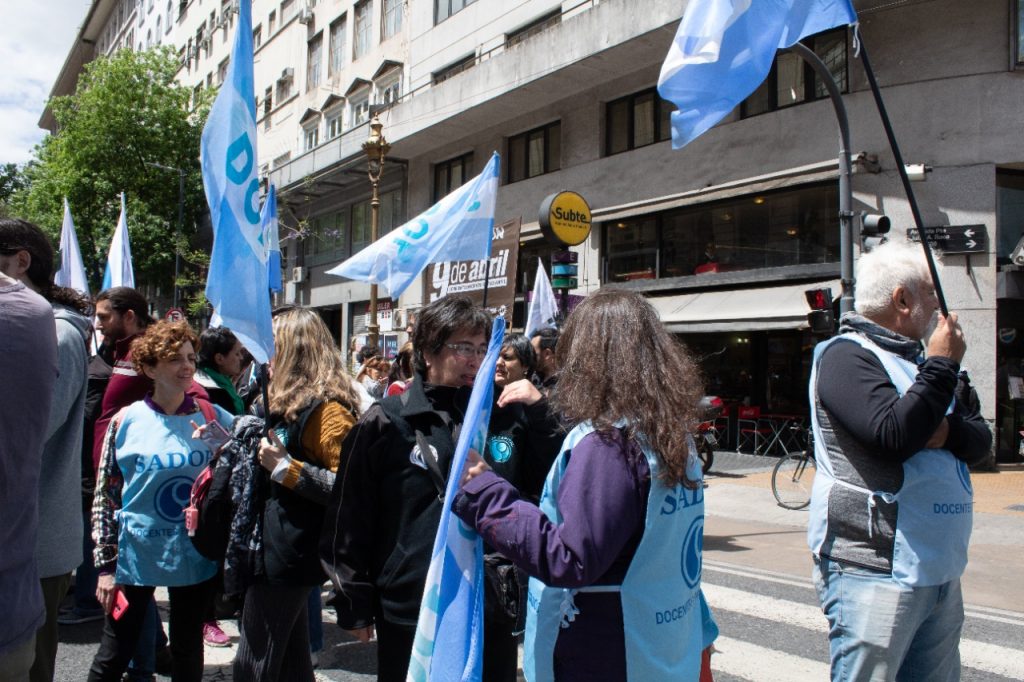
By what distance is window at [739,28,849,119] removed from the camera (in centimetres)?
1484

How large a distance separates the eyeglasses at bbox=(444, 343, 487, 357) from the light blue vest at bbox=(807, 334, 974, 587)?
1.24 metres

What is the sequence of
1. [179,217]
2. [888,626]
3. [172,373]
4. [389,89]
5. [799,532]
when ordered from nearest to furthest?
[888,626] < [172,373] < [799,532] < [389,89] < [179,217]

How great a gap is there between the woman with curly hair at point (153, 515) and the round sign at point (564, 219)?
7.02 m

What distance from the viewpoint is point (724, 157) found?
53.0 feet

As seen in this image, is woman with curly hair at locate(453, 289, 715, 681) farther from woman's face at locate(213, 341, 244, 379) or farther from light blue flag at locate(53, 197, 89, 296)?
light blue flag at locate(53, 197, 89, 296)

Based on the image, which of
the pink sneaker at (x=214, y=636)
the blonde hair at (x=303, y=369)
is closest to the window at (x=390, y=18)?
the pink sneaker at (x=214, y=636)

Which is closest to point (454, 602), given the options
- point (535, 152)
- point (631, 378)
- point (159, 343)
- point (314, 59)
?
point (631, 378)

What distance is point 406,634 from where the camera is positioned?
8.92 feet

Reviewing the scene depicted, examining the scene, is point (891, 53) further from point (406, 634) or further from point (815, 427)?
point (406, 634)

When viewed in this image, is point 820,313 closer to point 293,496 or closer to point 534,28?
point 293,496

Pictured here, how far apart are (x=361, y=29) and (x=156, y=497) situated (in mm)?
28529

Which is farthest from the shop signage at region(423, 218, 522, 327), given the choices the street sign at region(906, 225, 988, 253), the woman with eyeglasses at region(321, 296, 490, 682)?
the street sign at region(906, 225, 988, 253)

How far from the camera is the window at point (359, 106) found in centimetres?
2850

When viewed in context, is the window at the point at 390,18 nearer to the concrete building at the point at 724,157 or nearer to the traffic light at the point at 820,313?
the concrete building at the point at 724,157
